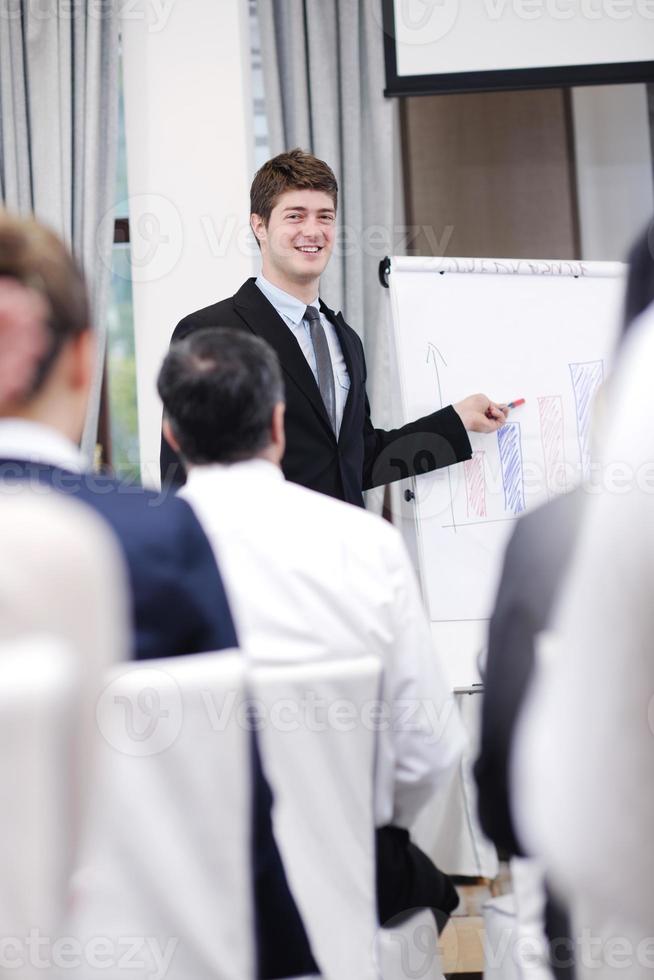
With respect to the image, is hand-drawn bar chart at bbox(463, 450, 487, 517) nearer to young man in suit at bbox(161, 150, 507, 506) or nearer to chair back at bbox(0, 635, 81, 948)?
young man in suit at bbox(161, 150, 507, 506)

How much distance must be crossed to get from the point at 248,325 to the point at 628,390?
1.94 m

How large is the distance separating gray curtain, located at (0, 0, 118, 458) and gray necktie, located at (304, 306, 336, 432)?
110cm

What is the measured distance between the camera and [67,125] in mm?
3543

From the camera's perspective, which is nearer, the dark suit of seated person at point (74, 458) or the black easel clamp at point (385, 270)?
the dark suit of seated person at point (74, 458)

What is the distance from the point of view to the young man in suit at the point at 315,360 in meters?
2.53

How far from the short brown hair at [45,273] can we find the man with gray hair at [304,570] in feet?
1.34

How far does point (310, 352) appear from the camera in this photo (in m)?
2.66

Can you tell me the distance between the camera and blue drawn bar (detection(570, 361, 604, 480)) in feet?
9.26

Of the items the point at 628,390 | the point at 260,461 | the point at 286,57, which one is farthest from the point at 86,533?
the point at 286,57

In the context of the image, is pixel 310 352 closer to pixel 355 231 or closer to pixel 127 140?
pixel 355 231

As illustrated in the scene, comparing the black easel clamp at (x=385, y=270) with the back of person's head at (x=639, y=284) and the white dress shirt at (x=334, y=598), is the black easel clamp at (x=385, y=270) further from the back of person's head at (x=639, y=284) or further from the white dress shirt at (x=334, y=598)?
the back of person's head at (x=639, y=284)

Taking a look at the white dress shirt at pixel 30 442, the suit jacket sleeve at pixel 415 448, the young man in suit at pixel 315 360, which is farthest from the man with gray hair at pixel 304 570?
the suit jacket sleeve at pixel 415 448

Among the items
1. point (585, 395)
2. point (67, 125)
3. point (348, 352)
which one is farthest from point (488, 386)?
point (67, 125)

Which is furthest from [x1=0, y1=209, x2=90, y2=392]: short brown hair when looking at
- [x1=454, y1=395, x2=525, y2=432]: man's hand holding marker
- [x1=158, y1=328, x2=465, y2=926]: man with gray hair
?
[x1=454, y1=395, x2=525, y2=432]: man's hand holding marker
